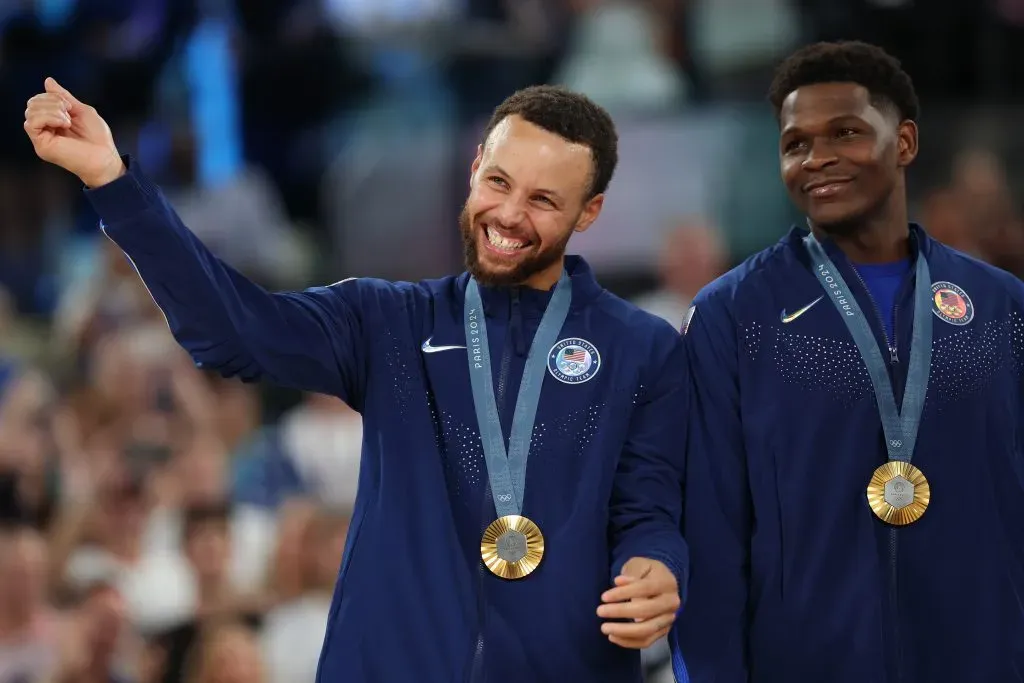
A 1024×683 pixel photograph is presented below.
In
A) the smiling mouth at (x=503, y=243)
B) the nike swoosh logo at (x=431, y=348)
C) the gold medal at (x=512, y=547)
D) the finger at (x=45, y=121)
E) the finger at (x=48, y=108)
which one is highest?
the finger at (x=48, y=108)

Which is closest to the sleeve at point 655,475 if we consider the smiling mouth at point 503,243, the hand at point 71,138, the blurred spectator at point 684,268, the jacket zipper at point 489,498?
the jacket zipper at point 489,498

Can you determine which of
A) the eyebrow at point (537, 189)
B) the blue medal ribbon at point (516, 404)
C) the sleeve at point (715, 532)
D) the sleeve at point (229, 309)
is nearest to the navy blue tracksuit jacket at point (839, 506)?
the sleeve at point (715, 532)

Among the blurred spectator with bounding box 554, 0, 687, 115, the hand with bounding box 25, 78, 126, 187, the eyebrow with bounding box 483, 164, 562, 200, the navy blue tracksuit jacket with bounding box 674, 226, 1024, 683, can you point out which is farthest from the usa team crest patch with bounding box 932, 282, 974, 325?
the blurred spectator with bounding box 554, 0, 687, 115

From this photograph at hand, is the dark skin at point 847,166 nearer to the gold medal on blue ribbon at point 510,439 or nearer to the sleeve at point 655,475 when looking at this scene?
the sleeve at point 655,475

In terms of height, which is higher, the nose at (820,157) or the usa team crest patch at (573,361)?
the nose at (820,157)

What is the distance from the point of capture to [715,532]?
3.39 m

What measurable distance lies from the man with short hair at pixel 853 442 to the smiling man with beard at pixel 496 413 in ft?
0.61

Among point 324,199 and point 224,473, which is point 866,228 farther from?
point 324,199

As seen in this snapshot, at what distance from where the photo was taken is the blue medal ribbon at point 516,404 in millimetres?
3141

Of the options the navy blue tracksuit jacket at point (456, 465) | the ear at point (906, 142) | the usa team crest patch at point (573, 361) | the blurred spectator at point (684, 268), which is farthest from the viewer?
the blurred spectator at point (684, 268)

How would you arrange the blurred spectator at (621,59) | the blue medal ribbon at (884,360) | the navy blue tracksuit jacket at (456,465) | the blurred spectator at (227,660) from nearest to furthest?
the navy blue tracksuit jacket at (456,465) → the blue medal ribbon at (884,360) → the blurred spectator at (227,660) → the blurred spectator at (621,59)

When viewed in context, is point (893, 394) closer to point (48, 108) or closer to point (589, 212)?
point (589, 212)

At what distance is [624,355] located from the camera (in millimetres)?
3262

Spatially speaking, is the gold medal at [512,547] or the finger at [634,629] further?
the gold medal at [512,547]
